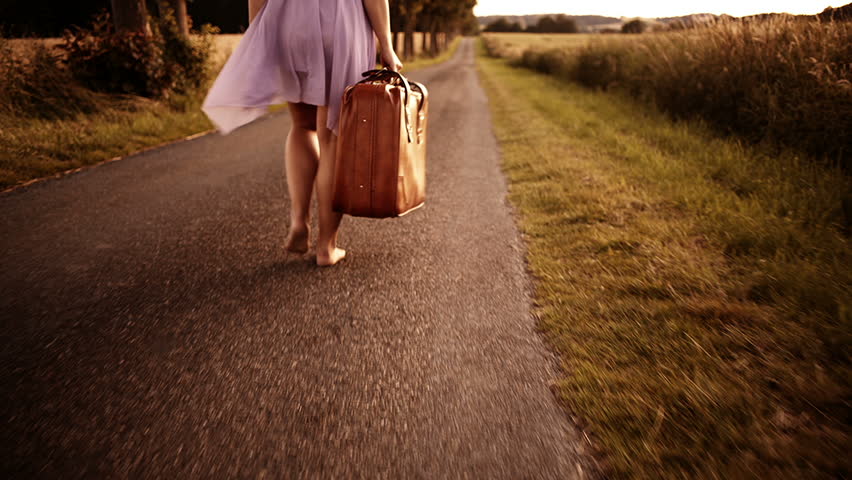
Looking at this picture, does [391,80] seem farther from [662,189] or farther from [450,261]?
[662,189]

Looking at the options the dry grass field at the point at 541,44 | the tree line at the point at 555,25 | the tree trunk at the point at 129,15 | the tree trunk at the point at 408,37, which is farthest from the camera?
the tree line at the point at 555,25

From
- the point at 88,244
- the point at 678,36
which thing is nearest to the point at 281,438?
the point at 88,244

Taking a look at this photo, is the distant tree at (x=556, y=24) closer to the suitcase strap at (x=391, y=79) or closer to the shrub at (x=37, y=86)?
the shrub at (x=37, y=86)

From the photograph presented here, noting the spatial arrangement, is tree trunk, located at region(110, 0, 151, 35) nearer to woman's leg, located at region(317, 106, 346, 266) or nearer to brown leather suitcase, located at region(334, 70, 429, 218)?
woman's leg, located at region(317, 106, 346, 266)

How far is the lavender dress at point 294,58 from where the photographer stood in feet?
6.52

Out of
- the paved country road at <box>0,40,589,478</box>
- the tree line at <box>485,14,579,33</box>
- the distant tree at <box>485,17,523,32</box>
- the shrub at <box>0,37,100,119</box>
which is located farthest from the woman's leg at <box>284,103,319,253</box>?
the distant tree at <box>485,17,523,32</box>

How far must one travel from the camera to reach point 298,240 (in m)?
2.41

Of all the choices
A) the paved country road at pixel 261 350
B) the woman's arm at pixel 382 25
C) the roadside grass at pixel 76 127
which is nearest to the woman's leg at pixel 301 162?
the paved country road at pixel 261 350

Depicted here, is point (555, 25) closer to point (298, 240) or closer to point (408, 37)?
point (408, 37)

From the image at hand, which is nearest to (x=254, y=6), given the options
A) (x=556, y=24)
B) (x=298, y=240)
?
(x=298, y=240)

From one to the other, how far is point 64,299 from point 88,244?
718mm

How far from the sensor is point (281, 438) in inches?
51.3

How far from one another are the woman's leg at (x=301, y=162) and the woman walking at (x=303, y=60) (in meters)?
0.08

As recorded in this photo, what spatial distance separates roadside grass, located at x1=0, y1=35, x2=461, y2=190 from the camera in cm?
400
